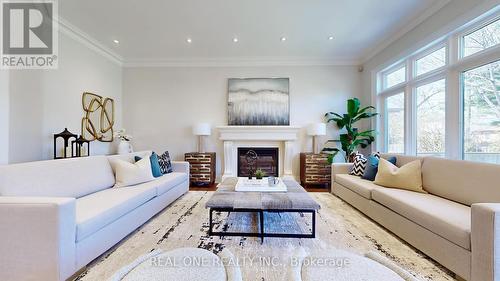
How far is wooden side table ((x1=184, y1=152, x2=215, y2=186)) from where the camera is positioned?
502 centimetres

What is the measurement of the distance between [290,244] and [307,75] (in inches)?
167

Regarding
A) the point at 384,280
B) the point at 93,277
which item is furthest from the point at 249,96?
the point at 384,280

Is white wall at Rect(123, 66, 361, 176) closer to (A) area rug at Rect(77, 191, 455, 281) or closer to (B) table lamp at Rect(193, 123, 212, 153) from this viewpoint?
(B) table lamp at Rect(193, 123, 212, 153)

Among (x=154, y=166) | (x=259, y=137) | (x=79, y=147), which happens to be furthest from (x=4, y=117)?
(x=259, y=137)

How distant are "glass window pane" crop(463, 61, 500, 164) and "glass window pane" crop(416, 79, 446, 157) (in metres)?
0.40

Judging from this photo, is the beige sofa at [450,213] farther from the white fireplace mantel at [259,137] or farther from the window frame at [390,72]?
the white fireplace mantel at [259,137]

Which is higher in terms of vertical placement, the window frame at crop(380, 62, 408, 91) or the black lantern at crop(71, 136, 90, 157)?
the window frame at crop(380, 62, 408, 91)

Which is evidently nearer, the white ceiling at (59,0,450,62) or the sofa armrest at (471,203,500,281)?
the sofa armrest at (471,203,500,281)

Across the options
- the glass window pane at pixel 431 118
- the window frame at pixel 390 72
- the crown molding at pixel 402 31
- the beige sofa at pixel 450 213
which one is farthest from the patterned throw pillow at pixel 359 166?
the crown molding at pixel 402 31

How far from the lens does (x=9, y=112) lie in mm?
2988

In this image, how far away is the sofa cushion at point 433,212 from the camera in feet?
5.58

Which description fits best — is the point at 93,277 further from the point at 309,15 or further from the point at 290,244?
the point at 309,15

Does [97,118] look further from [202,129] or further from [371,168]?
[371,168]

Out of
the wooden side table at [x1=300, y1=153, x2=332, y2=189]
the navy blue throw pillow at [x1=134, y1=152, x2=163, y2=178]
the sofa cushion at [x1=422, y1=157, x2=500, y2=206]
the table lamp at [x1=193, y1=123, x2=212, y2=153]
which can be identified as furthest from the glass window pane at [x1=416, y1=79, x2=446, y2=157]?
→ the navy blue throw pillow at [x1=134, y1=152, x2=163, y2=178]
